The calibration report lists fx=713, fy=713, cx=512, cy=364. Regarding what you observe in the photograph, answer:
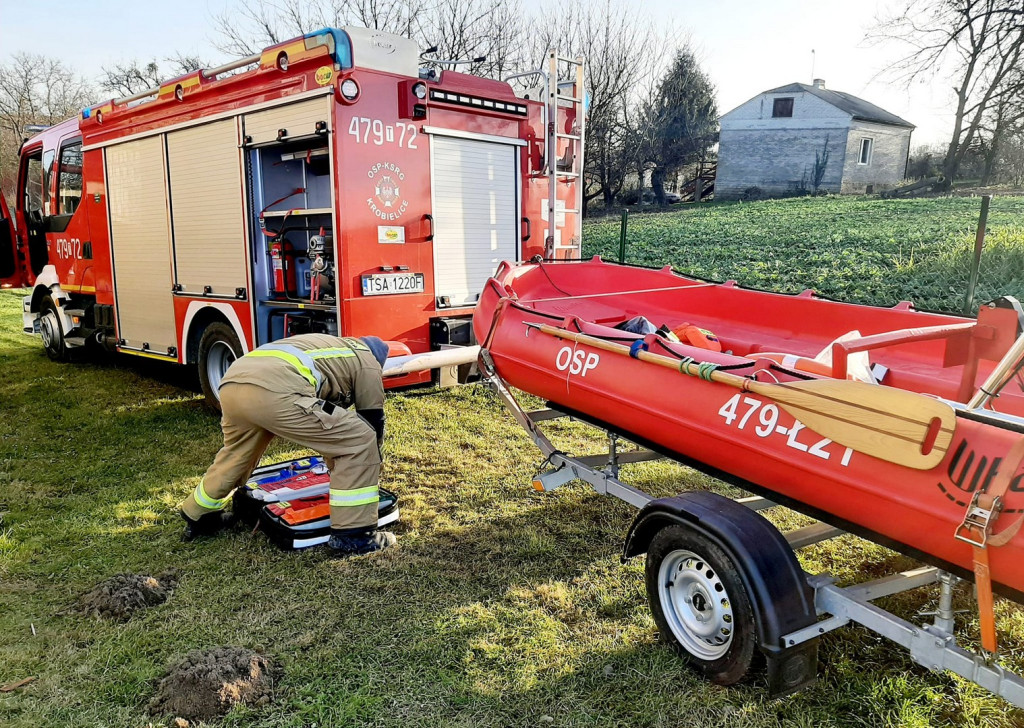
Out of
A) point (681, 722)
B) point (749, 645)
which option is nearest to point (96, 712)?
point (681, 722)

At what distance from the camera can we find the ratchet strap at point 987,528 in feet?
6.55

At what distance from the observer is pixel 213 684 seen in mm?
2711

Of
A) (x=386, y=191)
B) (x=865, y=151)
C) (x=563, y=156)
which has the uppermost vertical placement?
(x=865, y=151)

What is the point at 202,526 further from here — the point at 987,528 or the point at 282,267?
the point at 987,528

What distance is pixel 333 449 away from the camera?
3.79 metres

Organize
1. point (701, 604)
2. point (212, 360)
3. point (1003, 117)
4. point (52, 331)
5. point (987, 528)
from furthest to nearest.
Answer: point (1003, 117), point (52, 331), point (212, 360), point (701, 604), point (987, 528)

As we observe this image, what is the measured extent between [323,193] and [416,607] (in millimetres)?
3890

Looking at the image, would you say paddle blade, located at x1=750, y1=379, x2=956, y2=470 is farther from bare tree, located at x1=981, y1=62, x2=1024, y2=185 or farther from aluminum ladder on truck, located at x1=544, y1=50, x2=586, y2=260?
bare tree, located at x1=981, y1=62, x2=1024, y2=185

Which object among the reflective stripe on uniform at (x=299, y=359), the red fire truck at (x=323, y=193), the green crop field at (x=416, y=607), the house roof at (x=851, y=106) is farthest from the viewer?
the house roof at (x=851, y=106)

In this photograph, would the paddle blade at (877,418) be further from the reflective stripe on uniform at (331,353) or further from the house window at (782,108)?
the house window at (782,108)

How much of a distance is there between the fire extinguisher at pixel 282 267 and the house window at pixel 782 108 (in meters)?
33.8


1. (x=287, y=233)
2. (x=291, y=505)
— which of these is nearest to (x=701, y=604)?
(x=291, y=505)

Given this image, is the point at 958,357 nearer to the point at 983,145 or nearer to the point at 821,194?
the point at 983,145

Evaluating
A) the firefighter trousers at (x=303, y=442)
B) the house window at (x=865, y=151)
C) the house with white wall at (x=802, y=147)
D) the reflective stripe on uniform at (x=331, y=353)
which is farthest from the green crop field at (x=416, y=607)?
the house window at (x=865, y=151)
